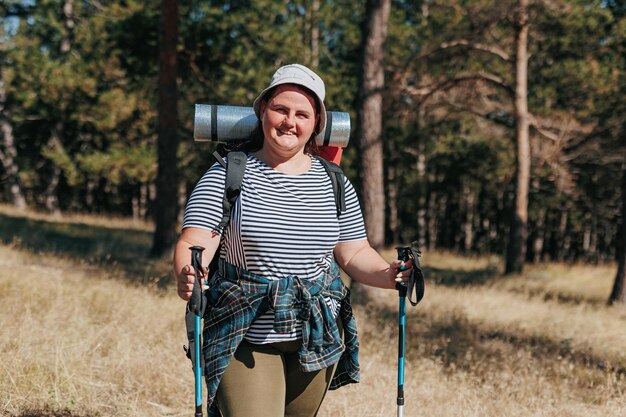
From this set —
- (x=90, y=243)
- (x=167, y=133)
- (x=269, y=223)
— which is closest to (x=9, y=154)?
(x=90, y=243)

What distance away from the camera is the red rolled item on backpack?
274 cm

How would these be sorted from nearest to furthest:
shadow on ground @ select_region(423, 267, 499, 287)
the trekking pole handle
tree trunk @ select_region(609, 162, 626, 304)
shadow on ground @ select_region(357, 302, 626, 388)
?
the trekking pole handle → shadow on ground @ select_region(357, 302, 626, 388) → tree trunk @ select_region(609, 162, 626, 304) → shadow on ground @ select_region(423, 267, 499, 287)

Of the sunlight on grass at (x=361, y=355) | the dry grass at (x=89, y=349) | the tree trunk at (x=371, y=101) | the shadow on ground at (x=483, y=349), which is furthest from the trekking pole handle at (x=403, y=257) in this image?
the tree trunk at (x=371, y=101)

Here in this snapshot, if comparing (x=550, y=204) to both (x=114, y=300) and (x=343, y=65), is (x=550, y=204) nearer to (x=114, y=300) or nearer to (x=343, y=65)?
(x=343, y=65)

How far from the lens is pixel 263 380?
7.36 ft

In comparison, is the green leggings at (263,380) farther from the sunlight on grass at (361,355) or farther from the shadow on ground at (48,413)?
the shadow on ground at (48,413)

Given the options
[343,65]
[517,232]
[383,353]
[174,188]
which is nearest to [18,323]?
[383,353]

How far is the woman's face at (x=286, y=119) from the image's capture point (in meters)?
2.35

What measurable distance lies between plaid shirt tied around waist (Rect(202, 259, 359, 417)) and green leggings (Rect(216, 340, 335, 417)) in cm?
4

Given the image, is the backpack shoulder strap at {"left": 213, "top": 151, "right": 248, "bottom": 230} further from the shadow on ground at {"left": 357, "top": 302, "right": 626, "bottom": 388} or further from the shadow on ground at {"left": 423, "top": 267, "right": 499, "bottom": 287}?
the shadow on ground at {"left": 423, "top": 267, "right": 499, "bottom": 287}

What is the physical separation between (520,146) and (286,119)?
13495 mm

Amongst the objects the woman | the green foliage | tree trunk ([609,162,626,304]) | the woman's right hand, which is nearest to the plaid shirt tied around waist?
the woman

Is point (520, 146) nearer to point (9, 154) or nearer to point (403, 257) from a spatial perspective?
point (403, 257)

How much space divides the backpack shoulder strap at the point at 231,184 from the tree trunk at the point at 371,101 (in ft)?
22.6
